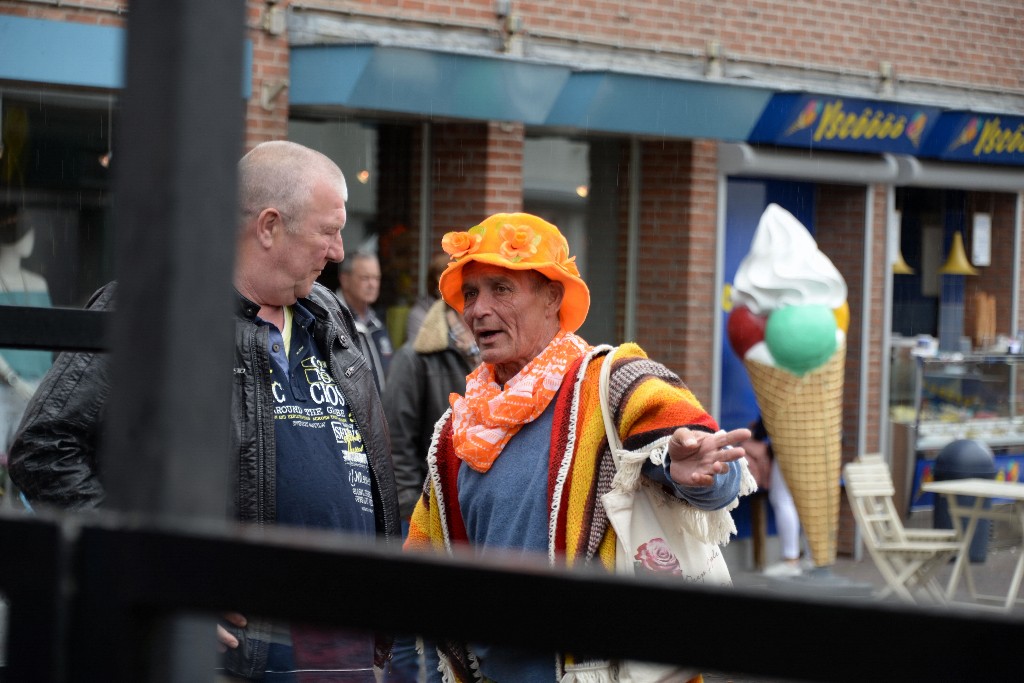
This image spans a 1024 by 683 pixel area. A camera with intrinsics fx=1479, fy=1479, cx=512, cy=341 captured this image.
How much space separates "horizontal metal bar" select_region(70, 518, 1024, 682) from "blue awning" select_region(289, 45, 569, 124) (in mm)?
7696

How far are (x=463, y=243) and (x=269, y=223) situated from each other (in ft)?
1.55

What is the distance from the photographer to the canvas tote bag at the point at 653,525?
2969 mm

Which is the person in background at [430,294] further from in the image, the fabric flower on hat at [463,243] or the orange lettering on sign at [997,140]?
the orange lettering on sign at [997,140]

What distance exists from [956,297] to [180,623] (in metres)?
12.7

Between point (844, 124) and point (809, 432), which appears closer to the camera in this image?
point (809, 432)

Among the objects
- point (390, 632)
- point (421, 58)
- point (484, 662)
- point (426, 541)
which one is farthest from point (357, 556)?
point (421, 58)

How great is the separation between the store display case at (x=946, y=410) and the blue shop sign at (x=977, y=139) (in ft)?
5.52

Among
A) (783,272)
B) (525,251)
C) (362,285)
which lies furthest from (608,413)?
(783,272)

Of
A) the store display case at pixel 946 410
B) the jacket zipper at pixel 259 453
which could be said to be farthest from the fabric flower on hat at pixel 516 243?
the store display case at pixel 946 410

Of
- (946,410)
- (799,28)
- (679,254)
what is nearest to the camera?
(679,254)

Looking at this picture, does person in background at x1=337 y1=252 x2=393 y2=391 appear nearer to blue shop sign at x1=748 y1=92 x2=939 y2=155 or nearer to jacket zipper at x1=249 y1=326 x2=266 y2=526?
blue shop sign at x1=748 y1=92 x2=939 y2=155

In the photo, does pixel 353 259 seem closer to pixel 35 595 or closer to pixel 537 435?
pixel 537 435

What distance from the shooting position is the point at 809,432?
9.73 m

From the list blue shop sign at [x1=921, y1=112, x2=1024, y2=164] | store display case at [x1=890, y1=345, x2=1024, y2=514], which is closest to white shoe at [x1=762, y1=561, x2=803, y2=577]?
store display case at [x1=890, y1=345, x2=1024, y2=514]
